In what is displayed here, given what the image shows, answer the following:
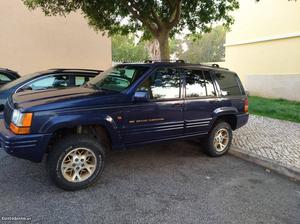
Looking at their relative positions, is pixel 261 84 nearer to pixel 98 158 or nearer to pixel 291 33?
pixel 291 33

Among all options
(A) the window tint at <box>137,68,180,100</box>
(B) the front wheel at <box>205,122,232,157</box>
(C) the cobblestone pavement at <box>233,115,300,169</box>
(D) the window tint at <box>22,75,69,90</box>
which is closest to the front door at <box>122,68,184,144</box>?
(A) the window tint at <box>137,68,180,100</box>

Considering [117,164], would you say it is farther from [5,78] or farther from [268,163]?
[5,78]

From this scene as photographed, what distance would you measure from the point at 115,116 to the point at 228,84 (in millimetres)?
2679

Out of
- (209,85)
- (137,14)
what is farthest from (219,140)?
(137,14)

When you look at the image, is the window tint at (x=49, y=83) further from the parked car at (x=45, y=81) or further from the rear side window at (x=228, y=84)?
the rear side window at (x=228, y=84)

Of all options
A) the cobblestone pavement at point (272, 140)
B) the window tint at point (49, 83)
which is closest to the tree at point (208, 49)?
the cobblestone pavement at point (272, 140)

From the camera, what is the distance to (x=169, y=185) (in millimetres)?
3973

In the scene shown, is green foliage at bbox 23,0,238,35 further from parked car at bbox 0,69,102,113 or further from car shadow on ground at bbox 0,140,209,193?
car shadow on ground at bbox 0,140,209,193

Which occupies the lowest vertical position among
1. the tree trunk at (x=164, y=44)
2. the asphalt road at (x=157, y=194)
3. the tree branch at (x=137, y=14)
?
the asphalt road at (x=157, y=194)

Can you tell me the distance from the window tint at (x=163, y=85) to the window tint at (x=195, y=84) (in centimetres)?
22

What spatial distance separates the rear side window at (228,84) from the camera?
526 centimetres

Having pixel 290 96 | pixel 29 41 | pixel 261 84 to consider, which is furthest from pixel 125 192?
pixel 261 84

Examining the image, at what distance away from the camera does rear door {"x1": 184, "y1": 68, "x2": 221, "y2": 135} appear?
15.5 feet

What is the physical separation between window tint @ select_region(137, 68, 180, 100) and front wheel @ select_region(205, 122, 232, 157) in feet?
3.95
